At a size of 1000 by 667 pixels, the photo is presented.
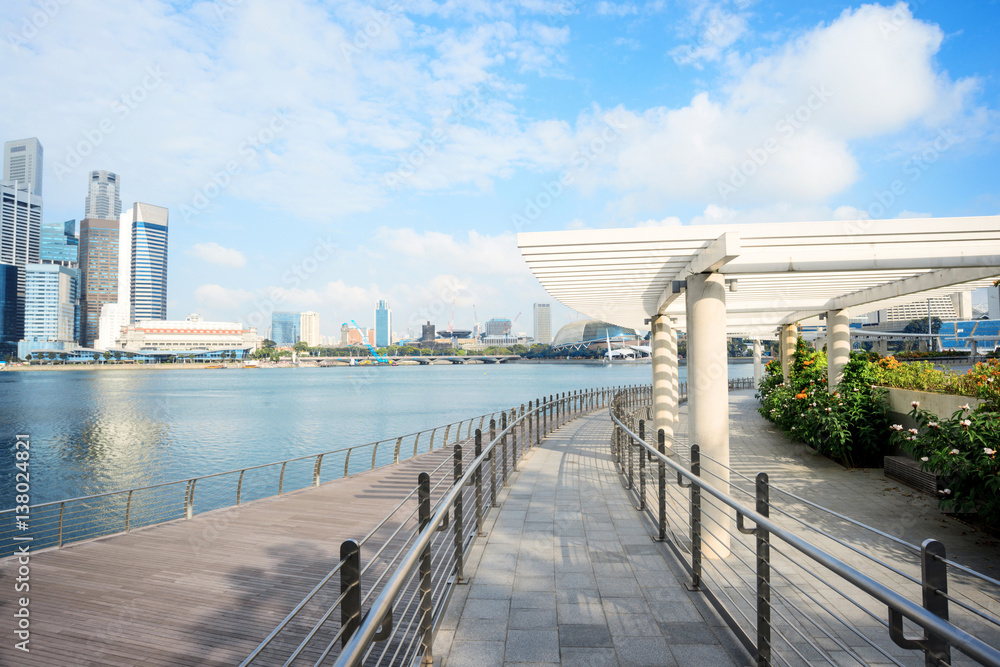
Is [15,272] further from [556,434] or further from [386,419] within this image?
[556,434]

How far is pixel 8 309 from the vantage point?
109000 millimetres

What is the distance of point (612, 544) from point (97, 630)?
4.64 meters

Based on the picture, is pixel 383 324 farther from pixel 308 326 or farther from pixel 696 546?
pixel 696 546

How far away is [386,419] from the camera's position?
107 feet

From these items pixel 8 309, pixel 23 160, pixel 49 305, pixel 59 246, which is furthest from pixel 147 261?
pixel 23 160

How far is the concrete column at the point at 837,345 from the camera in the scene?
1077cm

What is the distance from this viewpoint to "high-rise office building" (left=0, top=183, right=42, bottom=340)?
356 ft

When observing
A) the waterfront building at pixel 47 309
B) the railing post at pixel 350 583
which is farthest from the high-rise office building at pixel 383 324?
the railing post at pixel 350 583

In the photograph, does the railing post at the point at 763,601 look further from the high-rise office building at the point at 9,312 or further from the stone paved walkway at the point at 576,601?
the high-rise office building at the point at 9,312

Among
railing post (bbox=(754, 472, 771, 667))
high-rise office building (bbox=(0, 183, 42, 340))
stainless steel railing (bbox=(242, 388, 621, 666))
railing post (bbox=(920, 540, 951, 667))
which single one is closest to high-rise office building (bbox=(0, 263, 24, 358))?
high-rise office building (bbox=(0, 183, 42, 340))

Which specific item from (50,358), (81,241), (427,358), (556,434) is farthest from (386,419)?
(81,241)

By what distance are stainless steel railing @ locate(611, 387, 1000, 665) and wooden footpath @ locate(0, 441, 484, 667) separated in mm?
2777

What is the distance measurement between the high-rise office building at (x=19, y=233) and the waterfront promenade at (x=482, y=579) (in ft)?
453

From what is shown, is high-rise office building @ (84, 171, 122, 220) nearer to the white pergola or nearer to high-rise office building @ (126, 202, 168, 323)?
high-rise office building @ (126, 202, 168, 323)
